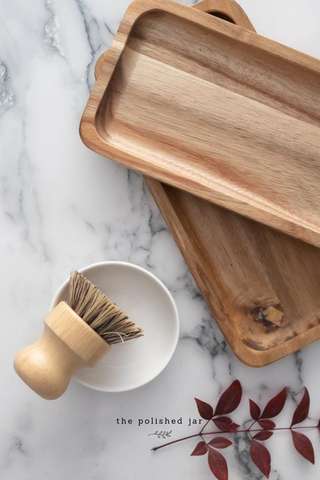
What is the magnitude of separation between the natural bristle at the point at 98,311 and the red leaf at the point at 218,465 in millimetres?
259

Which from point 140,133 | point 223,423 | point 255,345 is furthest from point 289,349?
point 140,133

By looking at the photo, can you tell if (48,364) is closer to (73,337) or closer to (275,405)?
(73,337)

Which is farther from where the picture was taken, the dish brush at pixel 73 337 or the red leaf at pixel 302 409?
the red leaf at pixel 302 409

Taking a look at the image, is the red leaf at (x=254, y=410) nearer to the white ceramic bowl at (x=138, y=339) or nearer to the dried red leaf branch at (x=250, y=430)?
the dried red leaf branch at (x=250, y=430)

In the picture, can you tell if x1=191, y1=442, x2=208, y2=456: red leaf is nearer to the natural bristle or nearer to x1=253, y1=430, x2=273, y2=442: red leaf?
x1=253, y1=430, x2=273, y2=442: red leaf

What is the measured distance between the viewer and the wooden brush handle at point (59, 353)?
77cm

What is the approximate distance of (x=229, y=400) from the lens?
0.92m

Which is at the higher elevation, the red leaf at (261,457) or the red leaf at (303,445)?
the red leaf at (261,457)

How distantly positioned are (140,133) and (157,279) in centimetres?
21

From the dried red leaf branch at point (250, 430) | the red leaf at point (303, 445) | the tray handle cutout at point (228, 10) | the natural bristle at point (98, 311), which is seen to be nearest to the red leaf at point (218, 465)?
the dried red leaf branch at point (250, 430)

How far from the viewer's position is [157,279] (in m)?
0.87

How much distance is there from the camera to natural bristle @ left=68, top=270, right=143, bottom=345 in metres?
0.79

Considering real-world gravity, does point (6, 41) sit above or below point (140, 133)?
above

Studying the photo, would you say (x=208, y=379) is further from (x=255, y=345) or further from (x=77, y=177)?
(x=77, y=177)
